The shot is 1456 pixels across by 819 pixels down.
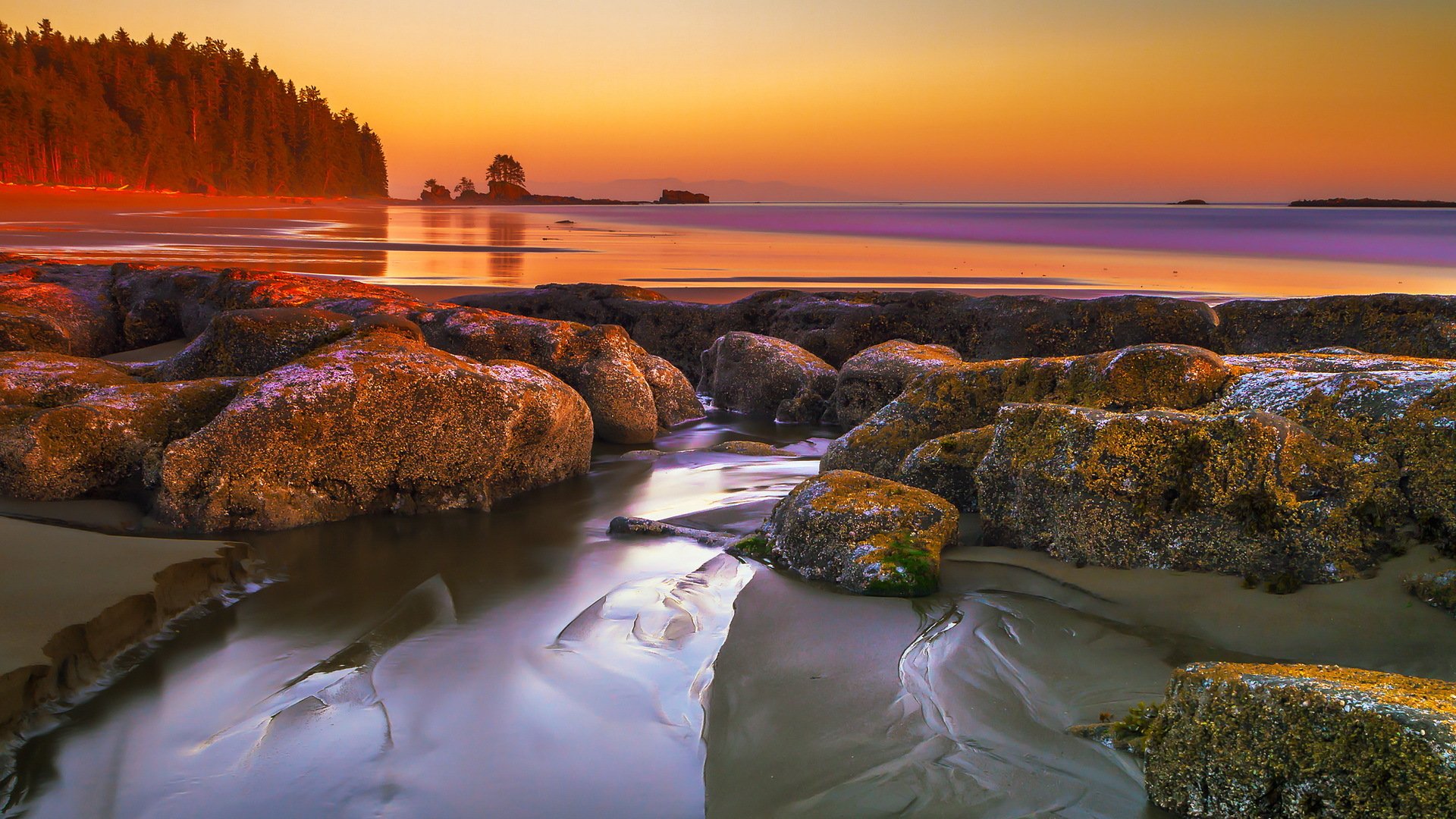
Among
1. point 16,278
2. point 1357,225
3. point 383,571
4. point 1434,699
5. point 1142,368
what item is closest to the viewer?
point 1434,699

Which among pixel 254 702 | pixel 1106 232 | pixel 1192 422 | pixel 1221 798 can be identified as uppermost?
pixel 1106 232

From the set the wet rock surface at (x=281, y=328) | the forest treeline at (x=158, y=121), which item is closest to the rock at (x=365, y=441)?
the wet rock surface at (x=281, y=328)

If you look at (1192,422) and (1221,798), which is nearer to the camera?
(1221,798)

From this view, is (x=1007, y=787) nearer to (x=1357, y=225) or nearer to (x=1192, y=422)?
(x=1192, y=422)

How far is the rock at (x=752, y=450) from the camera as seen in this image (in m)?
8.32

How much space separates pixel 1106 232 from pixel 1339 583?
5409 centimetres

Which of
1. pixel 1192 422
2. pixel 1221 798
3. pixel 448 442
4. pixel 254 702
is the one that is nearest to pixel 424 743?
pixel 254 702

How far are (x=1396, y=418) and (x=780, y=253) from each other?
3134 centimetres

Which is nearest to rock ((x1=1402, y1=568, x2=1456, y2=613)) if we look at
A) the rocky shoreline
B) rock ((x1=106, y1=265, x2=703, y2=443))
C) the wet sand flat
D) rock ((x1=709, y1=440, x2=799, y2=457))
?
the rocky shoreline

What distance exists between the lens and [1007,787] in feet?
9.43

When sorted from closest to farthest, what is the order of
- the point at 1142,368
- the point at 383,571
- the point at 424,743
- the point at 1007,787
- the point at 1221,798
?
the point at 1221,798 < the point at 1007,787 < the point at 424,743 < the point at 383,571 < the point at 1142,368

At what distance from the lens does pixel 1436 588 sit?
3.55 m

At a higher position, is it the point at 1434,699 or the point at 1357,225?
the point at 1357,225

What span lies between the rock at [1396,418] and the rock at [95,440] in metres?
7.13
